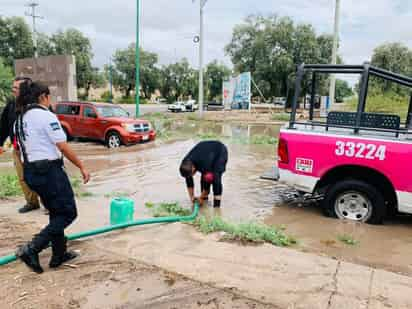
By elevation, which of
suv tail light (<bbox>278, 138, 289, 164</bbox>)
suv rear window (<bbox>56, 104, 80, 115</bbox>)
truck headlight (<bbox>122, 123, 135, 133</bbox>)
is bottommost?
truck headlight (<bbox>122, 123, 135, 133</bbox>)

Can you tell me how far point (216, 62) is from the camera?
209 ft

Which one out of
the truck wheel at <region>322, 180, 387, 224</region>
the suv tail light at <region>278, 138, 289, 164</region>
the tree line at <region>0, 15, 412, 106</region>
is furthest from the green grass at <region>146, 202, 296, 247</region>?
the tree line at <region>0, 15, 412, 106</region>

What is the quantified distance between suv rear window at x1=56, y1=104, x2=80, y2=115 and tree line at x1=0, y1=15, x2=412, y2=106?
1456 centimetres

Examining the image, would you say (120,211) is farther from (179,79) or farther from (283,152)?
(179,79)

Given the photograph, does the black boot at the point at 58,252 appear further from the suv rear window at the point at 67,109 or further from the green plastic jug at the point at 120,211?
the suv rear window at the point at 67,109

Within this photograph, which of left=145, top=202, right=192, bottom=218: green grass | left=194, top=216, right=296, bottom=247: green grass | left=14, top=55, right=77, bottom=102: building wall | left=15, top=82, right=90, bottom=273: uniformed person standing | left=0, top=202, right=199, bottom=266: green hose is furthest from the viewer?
left=14, top=55, right=77, bottom=102: building wall

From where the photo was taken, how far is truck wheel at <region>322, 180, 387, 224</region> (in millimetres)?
4789

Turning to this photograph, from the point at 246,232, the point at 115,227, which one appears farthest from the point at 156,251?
the point at 246,232

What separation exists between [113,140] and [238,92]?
18.1 m

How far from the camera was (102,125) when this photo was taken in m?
12.8

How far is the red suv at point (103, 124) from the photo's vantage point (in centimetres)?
1262

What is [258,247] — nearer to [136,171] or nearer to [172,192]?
[172,192]

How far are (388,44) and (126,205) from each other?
35047 millimetres

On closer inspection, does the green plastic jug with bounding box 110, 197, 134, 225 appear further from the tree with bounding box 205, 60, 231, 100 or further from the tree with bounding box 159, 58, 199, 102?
the tree with bounding box 159, 58, 199, 102
